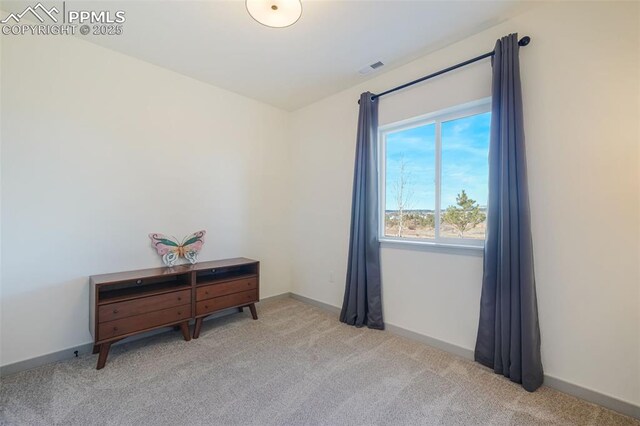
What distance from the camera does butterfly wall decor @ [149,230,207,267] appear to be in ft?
8.63

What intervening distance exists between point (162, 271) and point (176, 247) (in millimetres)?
308

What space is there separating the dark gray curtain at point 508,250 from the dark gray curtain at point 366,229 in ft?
3.30

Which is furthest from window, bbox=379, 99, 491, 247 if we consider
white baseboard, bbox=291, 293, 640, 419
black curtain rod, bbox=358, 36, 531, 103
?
white baseboard, bbox=291, 293, 640, 419

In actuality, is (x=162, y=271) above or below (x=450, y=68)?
below

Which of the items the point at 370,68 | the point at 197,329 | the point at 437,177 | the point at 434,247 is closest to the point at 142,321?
the point at 197,329

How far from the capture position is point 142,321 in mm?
2215

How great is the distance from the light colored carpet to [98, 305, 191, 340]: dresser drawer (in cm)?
24

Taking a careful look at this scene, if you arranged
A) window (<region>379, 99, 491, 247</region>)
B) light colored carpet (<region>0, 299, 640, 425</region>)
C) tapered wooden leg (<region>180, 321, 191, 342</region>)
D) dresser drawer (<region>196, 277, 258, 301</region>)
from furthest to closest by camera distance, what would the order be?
dresser drawer (<region>196, 277, 258, 301</region>)
tapered wooden leg (<region>180, 321, 191, 342</region>)
window (<region>379, 99, 491, 247</region>)
light colored carpet (<region>0, 299, 640, 425</region>)

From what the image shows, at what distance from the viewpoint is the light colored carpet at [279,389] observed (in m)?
1.57

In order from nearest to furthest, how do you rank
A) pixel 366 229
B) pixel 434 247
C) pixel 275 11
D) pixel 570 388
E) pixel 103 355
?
pixel 275 11, pixel 570 388, pixel 103 355, pixel 434 247, pixel 366 229

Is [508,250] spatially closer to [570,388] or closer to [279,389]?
[570,388]

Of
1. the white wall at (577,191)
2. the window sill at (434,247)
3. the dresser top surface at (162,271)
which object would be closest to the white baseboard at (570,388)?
the white wall at (577,191)

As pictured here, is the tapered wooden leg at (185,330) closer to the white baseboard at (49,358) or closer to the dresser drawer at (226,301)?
the dresser drawer at (226,301)

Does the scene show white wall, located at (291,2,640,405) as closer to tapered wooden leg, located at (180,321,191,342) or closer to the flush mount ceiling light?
the flush mount ceiling light
